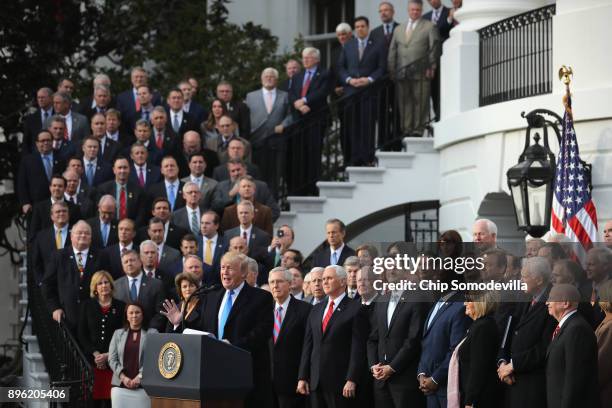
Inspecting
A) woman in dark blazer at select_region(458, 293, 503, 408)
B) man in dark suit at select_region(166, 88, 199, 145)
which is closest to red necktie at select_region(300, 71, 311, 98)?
man in dark suit at select_region(166, 88, 199, 145)

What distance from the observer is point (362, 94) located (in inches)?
810

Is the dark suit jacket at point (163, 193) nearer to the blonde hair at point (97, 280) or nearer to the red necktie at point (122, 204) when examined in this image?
the red necktie at point (122, 204)

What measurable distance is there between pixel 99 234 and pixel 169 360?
589 cm

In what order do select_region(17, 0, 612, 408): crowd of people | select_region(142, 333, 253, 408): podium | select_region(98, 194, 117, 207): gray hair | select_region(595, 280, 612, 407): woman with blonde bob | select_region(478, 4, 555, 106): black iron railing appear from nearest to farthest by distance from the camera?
select_region(595, 280, 612, 407): woman with blonde bob
select_region(17, 0, 612, 408): crowd of people
select_region(142, 333, 253, 408): podium
select_region(98, 194, 117, 207): gray hair
select_region(478, 4, 555, 106): black iron railing

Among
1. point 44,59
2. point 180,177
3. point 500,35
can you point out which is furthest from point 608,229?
point 44,59

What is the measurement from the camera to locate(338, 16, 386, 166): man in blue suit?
20547 mm

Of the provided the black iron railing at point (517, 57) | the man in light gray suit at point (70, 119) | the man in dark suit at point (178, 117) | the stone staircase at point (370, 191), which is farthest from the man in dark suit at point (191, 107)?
the black iron railing at point (517, 57)

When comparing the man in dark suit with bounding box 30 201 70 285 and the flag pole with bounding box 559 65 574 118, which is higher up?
the flag pole with bounding box 559 65 574 118

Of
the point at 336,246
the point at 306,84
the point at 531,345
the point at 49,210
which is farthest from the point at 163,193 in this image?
the point at 531,345

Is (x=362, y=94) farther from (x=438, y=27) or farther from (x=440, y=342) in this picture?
(x=440, y=342)

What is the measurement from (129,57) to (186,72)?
0.88m

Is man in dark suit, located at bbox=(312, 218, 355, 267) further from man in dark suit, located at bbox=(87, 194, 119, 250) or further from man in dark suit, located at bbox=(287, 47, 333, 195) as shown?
man in dark suit, located at bbox=(287, 47, 333, 195)

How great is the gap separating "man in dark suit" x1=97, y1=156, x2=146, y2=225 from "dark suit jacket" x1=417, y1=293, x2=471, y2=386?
240 inches

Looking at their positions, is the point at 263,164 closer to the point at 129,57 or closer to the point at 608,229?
the point at 129,57
